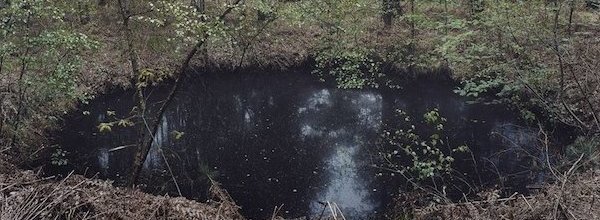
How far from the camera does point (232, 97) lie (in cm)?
2148

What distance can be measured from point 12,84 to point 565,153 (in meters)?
15.2

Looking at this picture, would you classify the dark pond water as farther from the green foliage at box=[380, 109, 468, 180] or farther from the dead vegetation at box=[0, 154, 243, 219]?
the dead vegetation at box=[0, 154, 243, 219]

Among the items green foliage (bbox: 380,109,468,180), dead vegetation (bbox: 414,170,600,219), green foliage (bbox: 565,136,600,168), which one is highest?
dead vegetation (bbox: 414,170,600,219)

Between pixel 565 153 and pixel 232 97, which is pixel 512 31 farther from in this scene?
pixel 232 97

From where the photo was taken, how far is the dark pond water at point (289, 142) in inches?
535

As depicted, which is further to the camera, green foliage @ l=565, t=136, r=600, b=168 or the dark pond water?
the dark pond water

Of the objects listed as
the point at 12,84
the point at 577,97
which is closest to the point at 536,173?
the point at 577,97

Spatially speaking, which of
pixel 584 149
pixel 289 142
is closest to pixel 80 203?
pixel 289 142

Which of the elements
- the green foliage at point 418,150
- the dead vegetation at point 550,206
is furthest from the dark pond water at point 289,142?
the dead vegetation at point 550,206

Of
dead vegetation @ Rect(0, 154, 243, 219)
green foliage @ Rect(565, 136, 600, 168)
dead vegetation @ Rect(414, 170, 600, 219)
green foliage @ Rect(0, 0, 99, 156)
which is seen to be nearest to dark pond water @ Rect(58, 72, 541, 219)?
green foliage @ Rect(565, 136, 600, 168)

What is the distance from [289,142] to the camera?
16859 millimetres

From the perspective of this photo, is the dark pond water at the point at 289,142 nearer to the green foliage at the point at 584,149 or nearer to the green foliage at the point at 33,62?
the green foliage at the point at 584,149

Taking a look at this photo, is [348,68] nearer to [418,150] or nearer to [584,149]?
[418,150]

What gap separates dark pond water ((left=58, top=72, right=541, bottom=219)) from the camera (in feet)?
44.5
